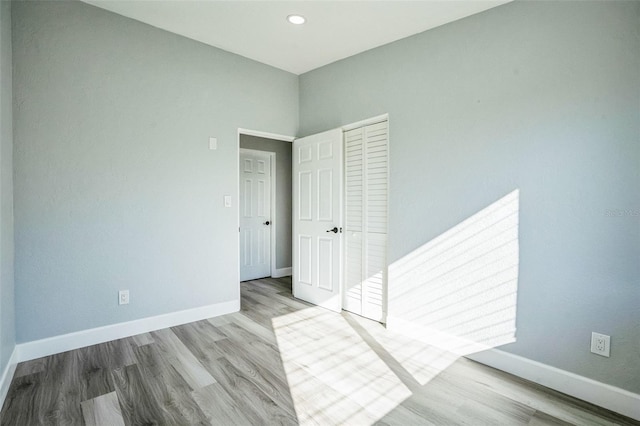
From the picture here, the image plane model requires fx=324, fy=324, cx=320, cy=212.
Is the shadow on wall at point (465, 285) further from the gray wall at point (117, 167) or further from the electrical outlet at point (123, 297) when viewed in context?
the electrical outlet at point (123, 297)

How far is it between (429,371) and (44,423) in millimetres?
2366

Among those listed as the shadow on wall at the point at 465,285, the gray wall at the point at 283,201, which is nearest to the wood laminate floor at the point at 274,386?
the shadow on wall at the point at 465,285

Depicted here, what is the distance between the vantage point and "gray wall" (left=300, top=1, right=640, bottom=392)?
1918 mm

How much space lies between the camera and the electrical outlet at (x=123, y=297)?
2.85m

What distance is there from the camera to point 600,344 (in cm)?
199

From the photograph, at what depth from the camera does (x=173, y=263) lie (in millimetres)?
3145

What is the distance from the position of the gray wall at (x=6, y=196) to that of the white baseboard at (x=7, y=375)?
0.05m

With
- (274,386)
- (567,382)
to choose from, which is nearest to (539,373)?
(567,382)

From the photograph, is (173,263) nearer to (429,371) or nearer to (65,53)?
(65,53)

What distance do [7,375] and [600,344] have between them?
3.75m

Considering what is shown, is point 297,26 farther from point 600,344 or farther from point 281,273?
point 281,273

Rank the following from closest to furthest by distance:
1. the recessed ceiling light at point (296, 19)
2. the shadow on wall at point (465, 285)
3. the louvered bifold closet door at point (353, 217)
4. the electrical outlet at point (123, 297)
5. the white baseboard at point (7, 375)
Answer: the white baseboard at point (7, 375) → the shadow on wall at point (465, 285) → the recessed ceiling light at point (296, 19) → the electrical outlet at point (123, 297) → the louvered bifold closet door at point (353, 217)

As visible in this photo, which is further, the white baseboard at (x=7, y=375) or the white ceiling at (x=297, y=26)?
the white ceiling at (x=297, y=26)

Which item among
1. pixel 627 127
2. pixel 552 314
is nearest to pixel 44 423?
pixel 552 314
